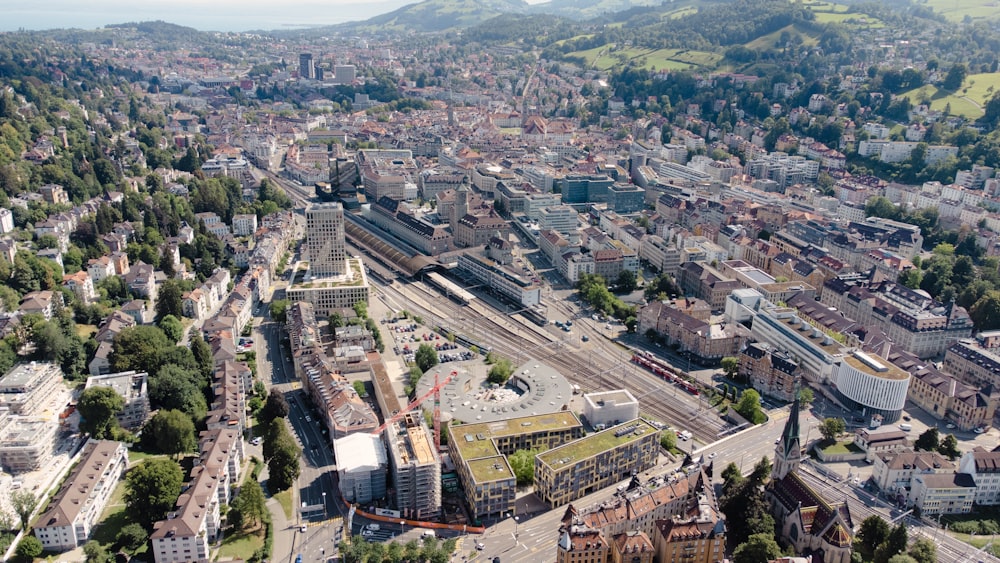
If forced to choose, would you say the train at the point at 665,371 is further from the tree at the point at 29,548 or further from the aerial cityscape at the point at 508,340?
the tree at the point at 29,548

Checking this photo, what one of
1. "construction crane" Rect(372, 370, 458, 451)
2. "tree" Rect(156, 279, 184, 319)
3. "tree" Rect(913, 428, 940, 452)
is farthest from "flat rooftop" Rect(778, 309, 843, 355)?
"tree" Rect(156, 279, 184, 319)

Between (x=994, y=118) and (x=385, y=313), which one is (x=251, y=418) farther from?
(x=994, y=118)

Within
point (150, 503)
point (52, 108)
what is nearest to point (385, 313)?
point (150, 503)

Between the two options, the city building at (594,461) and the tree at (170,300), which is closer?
the city building at (594,461)

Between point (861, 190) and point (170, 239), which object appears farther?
point (861, 190)

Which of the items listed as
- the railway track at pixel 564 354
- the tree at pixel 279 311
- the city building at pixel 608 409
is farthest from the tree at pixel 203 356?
the city building at pixel 608 409

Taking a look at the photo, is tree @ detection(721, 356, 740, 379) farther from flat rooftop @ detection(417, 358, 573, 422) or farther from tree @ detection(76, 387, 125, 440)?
tree @ detection(76, 387, 125, 440)

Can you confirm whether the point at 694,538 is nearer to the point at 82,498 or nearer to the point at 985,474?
the point at 985,474
